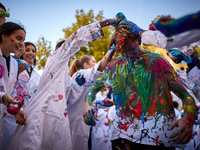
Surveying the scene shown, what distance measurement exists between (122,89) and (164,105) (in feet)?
1.43

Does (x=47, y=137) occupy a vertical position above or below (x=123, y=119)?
below

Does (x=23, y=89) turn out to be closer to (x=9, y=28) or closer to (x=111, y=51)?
(x=9, y=28)

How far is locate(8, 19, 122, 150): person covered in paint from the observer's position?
6.01 ft

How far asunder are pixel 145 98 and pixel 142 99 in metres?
0.03

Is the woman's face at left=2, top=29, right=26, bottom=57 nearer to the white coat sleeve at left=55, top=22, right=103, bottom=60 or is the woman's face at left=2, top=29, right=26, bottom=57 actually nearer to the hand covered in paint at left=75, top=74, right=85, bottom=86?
the white coat sleeve at left=55, top=22, right=103, bottom=60

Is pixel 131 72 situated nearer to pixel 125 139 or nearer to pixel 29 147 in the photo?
pixel 125 139

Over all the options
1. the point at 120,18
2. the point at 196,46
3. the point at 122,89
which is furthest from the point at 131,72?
the point at 196,46

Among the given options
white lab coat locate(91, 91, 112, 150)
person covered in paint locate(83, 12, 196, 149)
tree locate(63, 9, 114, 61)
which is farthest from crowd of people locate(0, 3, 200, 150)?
tree locate(63, 9, 114, 61)

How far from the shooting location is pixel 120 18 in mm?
1749

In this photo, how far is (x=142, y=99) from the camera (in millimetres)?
1481

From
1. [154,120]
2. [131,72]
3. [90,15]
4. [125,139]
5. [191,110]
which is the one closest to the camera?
[191,110]

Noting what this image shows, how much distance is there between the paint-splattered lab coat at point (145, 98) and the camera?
136 cm

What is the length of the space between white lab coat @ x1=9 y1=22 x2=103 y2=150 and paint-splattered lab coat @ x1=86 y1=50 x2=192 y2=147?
581mm

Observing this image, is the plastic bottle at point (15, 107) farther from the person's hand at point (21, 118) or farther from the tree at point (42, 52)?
the tree at point (42, 52)
